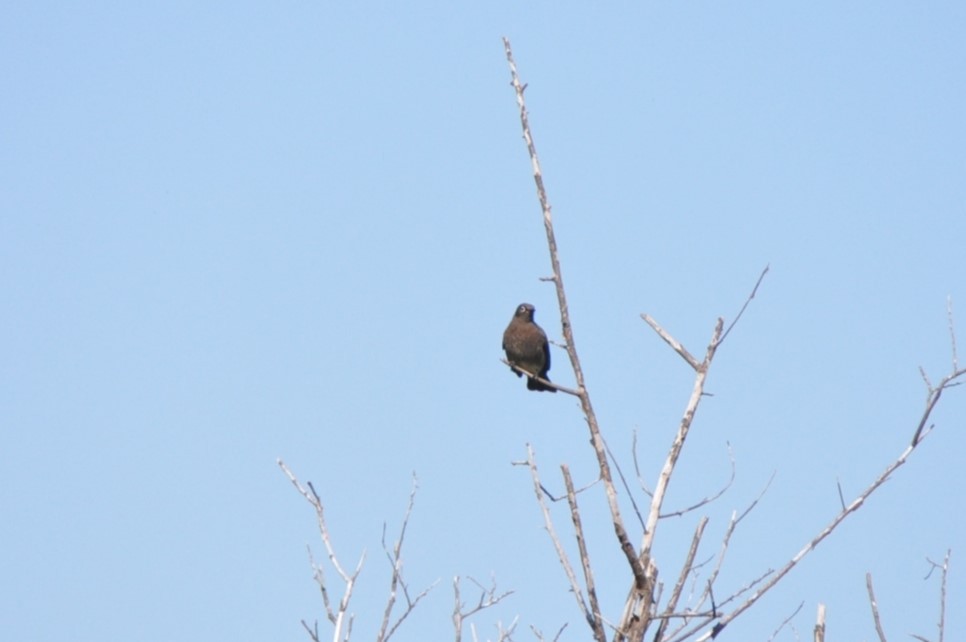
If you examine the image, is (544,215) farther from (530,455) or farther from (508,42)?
(530,455)

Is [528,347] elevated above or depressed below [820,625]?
above

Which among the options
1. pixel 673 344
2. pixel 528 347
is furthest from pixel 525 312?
pixel 673 344

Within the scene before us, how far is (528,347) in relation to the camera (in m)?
12.6

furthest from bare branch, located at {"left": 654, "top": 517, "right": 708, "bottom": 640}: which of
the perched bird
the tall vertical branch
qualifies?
the perched bird

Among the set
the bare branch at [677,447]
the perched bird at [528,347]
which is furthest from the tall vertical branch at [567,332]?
the perched bird at [528,347]

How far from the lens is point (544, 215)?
388 cm

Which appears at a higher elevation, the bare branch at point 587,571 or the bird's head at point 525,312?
the bird's head at point 525,312

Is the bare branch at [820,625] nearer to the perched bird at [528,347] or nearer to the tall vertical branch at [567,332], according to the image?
the tall vertical branch at [567,332]

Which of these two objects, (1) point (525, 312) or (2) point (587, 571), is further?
(1) point (525, 312)

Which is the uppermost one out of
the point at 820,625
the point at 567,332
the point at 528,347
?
the point at 528,347

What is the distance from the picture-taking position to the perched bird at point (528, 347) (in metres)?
12.6

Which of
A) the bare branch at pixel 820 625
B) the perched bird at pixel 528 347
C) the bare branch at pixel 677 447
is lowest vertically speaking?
the bare branch at pixel 820 625

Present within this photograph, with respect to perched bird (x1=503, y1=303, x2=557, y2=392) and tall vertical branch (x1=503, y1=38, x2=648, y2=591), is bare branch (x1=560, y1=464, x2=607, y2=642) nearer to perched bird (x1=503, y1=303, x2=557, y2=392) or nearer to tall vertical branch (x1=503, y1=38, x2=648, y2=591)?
tall vertical branch (x1=503, y1=38, x2=648, y2=591)

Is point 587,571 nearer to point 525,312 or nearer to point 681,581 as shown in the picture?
point 681,581
